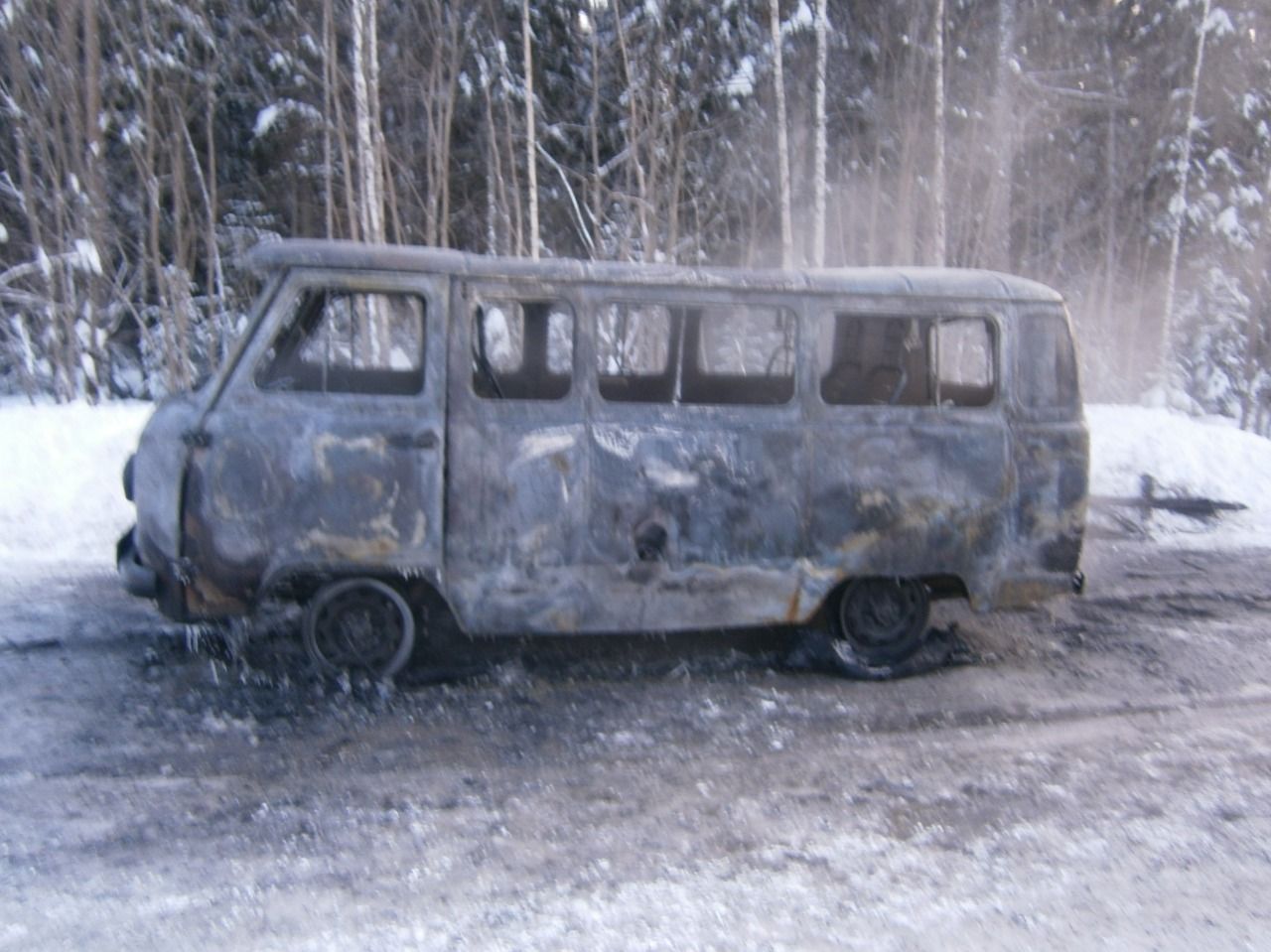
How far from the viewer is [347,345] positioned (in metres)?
5.38

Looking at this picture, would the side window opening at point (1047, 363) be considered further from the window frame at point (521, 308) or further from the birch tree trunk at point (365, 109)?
the birch tree trunk at point (365, 109)

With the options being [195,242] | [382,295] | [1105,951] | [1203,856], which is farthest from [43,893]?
[195,242]

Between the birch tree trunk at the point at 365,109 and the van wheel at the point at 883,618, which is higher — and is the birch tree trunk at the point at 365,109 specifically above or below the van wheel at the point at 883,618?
above

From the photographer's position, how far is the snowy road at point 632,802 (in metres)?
3.33

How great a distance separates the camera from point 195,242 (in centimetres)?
2020

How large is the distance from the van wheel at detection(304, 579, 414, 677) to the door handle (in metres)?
0.77

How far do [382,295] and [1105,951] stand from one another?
433 centimetres

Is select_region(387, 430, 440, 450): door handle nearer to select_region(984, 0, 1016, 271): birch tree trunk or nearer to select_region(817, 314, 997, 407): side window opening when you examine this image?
select_region(817, 314, 997, 407): side window opening

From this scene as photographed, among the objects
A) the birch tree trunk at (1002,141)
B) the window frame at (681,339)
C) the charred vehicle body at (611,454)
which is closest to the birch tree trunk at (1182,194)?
the birch tree trunk at (1002,141)

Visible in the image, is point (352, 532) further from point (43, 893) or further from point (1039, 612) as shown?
point (1039, 612)

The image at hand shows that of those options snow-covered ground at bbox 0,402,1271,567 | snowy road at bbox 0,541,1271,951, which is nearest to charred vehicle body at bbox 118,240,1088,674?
snowy road at bbox 0,541,1271,951

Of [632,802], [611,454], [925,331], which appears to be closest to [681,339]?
[611,454]

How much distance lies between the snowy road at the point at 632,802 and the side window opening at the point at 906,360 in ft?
5.54

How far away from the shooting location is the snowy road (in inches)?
131
